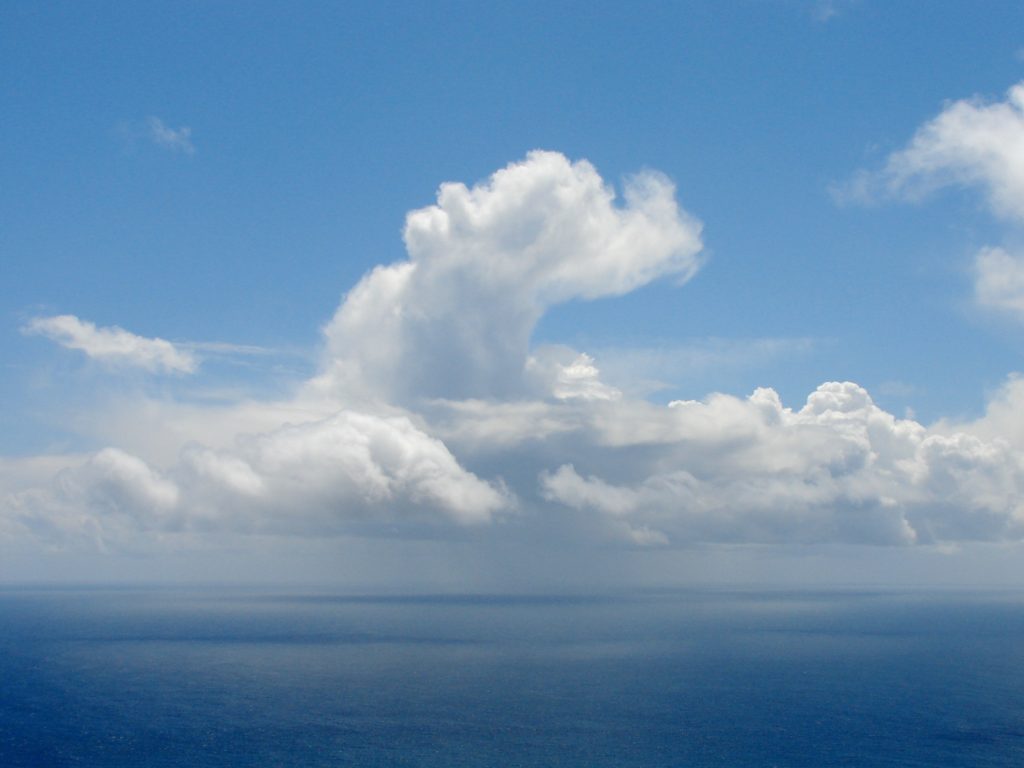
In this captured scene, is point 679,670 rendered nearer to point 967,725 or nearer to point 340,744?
point 967,725

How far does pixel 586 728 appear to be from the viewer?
358 ft

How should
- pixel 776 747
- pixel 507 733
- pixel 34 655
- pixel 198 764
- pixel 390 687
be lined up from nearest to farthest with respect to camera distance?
pixel 198 764 < pixel 776 747 < pixel 507 733 < pixel 390 687 < pixel 34 655

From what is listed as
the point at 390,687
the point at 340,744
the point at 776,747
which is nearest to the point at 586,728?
the point at 776,747

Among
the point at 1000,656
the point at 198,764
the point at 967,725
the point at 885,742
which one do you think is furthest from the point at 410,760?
the point at 1000,656

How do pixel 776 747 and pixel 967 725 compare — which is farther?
pixel 967 725

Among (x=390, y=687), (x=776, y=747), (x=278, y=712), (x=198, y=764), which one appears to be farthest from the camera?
(x=390, y=687)

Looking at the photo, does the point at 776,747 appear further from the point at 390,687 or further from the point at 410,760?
the point at 390,687

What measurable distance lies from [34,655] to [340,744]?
126 meters

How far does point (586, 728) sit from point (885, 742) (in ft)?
129

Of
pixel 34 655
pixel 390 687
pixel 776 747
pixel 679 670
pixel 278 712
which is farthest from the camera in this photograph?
pixel 34 655

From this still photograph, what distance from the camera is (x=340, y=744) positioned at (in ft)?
328

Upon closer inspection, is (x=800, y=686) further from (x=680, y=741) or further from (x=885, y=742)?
(x=680, y=741)

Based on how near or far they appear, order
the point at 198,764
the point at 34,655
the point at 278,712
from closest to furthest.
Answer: the point at 198,764 < the point at 278,712 < the point at 34,655

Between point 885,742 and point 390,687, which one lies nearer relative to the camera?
point 885,742
